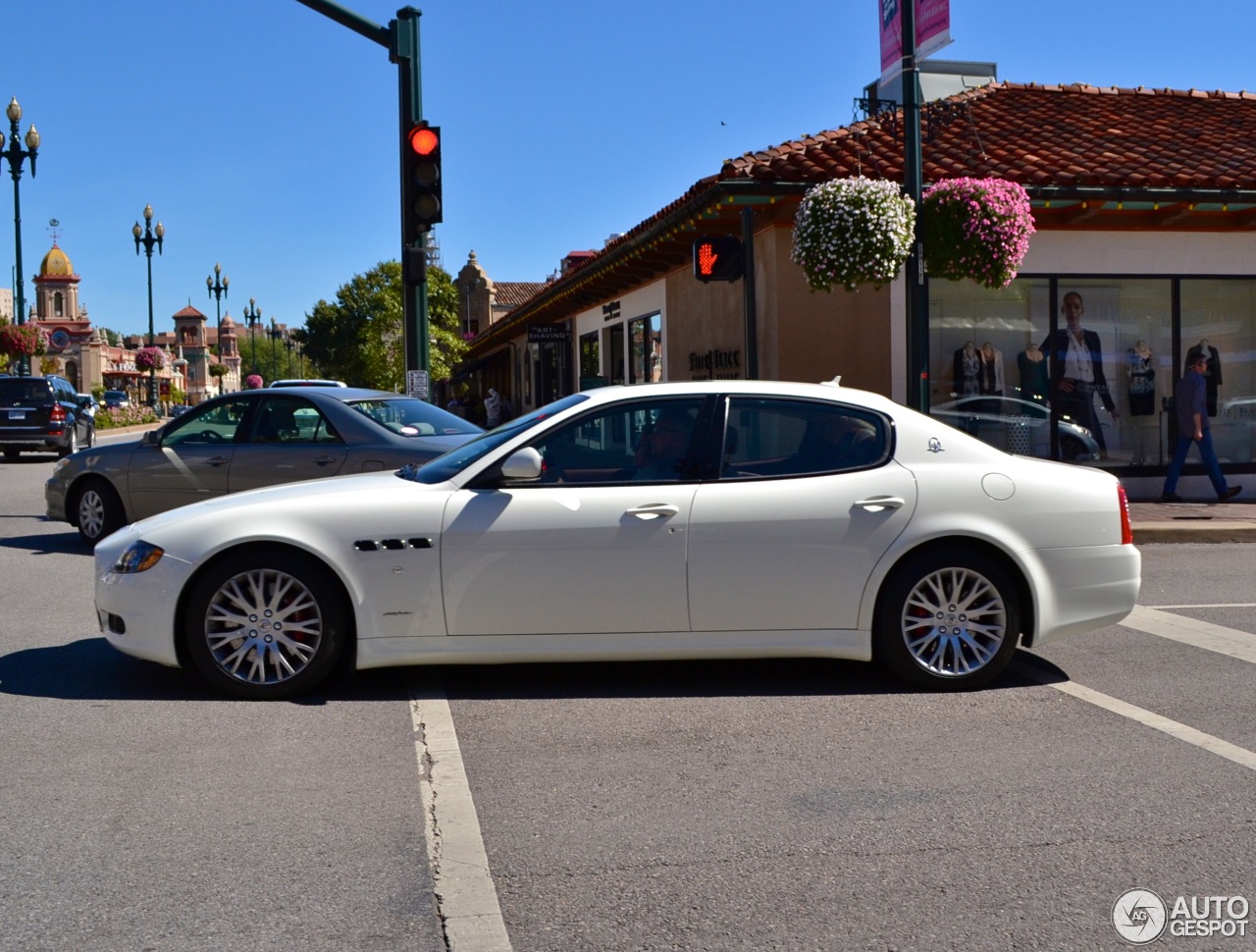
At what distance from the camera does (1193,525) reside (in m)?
12.8

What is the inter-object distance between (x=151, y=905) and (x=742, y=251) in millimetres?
9179

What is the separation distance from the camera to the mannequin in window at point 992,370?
15789 millimetres

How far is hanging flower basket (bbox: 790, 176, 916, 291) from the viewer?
41.1 feet

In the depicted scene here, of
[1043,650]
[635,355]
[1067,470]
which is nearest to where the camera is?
[1067,470]

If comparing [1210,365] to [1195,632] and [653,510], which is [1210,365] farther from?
[653,510]

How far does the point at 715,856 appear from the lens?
4020 mm

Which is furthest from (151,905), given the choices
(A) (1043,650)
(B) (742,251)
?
(B) (742,251)

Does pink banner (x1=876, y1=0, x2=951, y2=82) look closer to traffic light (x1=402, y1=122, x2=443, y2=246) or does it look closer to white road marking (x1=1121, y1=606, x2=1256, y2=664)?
traffic light (x1=402, y1=122, x2=443, y2=246)

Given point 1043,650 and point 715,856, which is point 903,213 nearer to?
point 1043,650

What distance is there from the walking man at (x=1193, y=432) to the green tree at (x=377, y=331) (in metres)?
20.4

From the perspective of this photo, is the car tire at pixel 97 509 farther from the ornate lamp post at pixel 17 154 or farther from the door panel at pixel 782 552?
the ornate lamp post at pixel 17 154

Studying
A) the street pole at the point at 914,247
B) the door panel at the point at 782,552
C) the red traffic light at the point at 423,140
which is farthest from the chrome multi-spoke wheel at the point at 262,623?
the street pole at the point at 914,247

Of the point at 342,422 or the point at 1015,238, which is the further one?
the point at 1015,238

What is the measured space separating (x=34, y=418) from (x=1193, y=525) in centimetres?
2375
